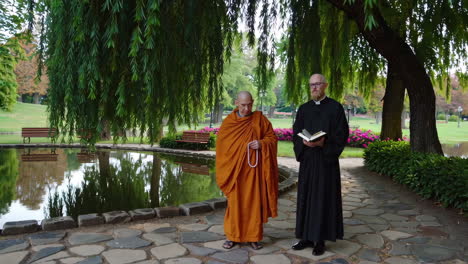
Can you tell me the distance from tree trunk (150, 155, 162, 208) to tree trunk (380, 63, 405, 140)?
261 inches

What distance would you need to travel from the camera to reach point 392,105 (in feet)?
31.8

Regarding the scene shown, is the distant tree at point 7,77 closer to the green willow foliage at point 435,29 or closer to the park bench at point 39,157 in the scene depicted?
the park bench at point 39,157

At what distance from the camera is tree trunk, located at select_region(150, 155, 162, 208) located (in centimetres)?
657

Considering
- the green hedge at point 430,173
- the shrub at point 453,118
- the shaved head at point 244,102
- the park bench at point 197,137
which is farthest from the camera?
the shrub at point 453,118

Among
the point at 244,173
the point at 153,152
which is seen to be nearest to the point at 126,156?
the point at 153,152

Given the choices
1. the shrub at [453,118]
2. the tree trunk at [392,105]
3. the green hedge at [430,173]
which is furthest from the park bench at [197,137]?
the shrub at [453,118]

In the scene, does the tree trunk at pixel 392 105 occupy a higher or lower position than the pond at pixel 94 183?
higher

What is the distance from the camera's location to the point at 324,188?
11.5 feet

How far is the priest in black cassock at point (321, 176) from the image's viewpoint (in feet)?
11.5

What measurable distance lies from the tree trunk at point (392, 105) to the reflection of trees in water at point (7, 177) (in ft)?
30.2

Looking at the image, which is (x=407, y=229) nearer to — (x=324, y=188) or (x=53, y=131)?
(x=324, y=188)

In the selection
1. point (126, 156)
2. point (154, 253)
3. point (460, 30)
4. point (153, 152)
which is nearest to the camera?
point (154, 253)

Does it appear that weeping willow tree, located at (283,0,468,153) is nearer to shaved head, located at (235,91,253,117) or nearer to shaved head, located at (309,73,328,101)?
shaved head, located at (309,73,328,101)

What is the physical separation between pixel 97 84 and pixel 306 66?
309 centimetres
